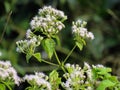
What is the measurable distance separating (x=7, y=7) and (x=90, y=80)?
2.83 metres

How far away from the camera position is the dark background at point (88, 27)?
4758 millimetres

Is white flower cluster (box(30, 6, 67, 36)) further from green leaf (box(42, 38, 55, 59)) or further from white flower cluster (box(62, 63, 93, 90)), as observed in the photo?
white flower cluster (box(62, 63, 93, 90))

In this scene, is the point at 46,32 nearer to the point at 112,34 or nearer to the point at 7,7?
the point at 7,7

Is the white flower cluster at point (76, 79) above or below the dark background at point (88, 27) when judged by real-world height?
below

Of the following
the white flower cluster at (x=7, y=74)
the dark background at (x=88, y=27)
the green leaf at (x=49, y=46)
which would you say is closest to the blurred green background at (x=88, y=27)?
the dark background at (x=88, y=27)

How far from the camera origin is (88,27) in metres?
5.02

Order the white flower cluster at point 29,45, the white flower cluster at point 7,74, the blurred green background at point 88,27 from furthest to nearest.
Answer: the blurred green background at point 88,27
the white flower cluster at point 29,45
the white flower cluster at point 7,74

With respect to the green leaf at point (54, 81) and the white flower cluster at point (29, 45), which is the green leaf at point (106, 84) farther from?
the white flower cluster at point (29, 45)

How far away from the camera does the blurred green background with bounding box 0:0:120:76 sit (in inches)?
187

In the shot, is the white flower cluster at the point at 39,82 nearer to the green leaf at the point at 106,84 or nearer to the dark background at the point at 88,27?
the green leaf at the point at 106,84

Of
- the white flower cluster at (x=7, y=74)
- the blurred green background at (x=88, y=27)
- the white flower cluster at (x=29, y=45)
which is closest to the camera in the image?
the white flower cluster at (x=7, y=74)

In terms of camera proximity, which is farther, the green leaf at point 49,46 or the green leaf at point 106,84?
the green leaf at point 49,46

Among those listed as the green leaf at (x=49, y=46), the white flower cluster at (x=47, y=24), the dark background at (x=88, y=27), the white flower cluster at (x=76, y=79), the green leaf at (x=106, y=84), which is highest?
the dark background at (x=88, y=27)

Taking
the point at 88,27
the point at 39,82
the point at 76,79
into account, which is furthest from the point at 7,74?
the point at 88,27
